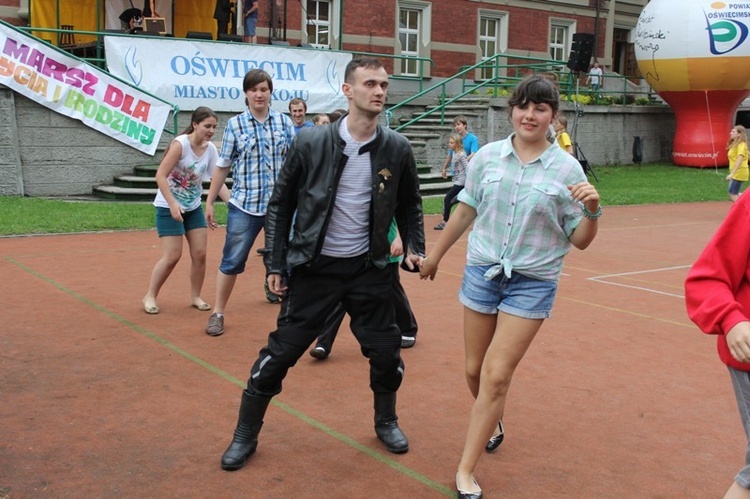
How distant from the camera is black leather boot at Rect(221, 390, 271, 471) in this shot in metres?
4.42

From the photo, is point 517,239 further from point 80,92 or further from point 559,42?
point 559,42

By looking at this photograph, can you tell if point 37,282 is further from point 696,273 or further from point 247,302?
point 696,273

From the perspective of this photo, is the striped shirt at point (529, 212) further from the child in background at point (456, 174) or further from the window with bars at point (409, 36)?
the window with bars at point (409, 36)

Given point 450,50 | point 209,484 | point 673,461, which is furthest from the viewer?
point 450,50

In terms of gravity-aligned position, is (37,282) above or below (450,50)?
below

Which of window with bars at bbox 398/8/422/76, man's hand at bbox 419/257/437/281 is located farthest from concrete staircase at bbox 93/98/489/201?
man's hand at bbox 419/257/437/281

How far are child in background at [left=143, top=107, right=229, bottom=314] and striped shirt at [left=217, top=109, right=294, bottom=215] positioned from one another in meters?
0.37

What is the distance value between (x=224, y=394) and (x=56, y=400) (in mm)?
1014

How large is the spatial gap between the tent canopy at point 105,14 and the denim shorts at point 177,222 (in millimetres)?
13508

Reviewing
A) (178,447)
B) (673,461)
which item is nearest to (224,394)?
(178,447)

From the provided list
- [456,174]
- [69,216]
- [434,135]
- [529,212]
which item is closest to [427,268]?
[529,212]

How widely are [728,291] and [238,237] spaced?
4.70 m

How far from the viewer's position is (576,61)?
2409 centimetres

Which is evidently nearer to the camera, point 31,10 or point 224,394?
point 224,394
